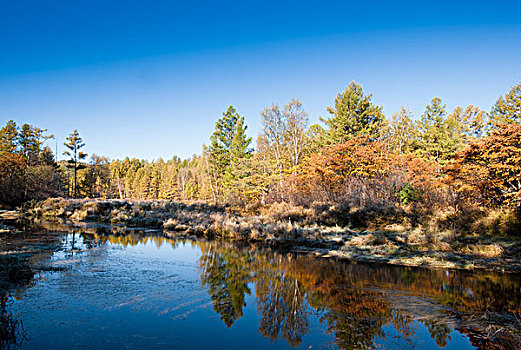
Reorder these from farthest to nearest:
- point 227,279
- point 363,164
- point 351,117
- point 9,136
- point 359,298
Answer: point 9,136 → point 351,117 → point 363,164 → point 227,279 → point 359,298

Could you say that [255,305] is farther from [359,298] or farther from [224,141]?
[224,141]

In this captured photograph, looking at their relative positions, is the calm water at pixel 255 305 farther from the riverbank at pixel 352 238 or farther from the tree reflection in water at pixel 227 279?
the riverbank at pixel 352 238

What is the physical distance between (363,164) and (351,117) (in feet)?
47.2

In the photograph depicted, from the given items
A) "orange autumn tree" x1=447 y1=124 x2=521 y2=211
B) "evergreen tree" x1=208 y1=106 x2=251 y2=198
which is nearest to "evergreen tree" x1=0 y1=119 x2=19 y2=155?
"evergreen tree" x1=208 y1=106 x2=251 y2=198

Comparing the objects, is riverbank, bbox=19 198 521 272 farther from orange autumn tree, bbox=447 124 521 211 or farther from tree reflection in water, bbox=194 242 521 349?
orange autumn tree, bbox=447 124 521 211

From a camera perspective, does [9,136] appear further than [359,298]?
Yes

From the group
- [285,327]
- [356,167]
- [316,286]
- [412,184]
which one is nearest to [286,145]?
[356,167]

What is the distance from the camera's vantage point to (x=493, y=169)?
40.4 ft

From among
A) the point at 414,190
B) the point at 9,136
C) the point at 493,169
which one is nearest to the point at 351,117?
the point at 414,190

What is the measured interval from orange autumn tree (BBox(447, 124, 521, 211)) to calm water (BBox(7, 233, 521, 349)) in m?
5.17

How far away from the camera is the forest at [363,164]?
12.6 m

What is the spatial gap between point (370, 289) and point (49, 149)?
238 ft

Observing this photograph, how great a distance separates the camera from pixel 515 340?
4.66 meters

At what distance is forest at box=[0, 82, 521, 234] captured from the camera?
1261 centimetres
